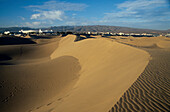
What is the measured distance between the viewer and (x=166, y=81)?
557 cm

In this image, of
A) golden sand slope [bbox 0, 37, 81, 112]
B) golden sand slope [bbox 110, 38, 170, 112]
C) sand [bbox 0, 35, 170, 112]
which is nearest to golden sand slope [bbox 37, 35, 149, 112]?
sand [bbox 0, 35, 170, 112]

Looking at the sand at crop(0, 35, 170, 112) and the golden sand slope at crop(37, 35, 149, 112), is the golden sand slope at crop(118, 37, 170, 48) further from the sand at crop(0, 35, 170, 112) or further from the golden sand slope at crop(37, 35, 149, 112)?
the sand at crop(0, 35, 170, 112)

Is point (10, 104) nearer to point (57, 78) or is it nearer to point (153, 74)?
point (57, 78)

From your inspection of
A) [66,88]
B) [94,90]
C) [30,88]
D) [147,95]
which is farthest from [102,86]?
[30,88]

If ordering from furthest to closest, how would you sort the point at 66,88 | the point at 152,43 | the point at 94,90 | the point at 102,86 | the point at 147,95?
the point at 152,43
the point at 66,88
the point at 102,86
the point at 94,90
the point at 147,95

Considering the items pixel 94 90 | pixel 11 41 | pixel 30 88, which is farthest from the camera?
pixel 11 41

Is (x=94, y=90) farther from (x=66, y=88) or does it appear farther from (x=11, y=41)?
(x=11, y=41)

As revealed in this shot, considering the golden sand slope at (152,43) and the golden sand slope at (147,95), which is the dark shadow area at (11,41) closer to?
the golden sand slope at (152,43)

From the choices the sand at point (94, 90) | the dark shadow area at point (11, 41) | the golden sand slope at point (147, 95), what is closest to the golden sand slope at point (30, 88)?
the sand at point (94, 90)

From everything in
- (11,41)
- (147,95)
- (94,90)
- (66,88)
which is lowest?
(66,88)

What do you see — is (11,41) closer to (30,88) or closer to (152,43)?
(30,88)

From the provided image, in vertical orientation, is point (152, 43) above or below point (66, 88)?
above

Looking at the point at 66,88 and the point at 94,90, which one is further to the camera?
the point at 66,88

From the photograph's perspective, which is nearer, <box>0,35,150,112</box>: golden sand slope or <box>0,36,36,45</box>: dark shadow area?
<box>0,35,150,112</box>: golden sand slope
